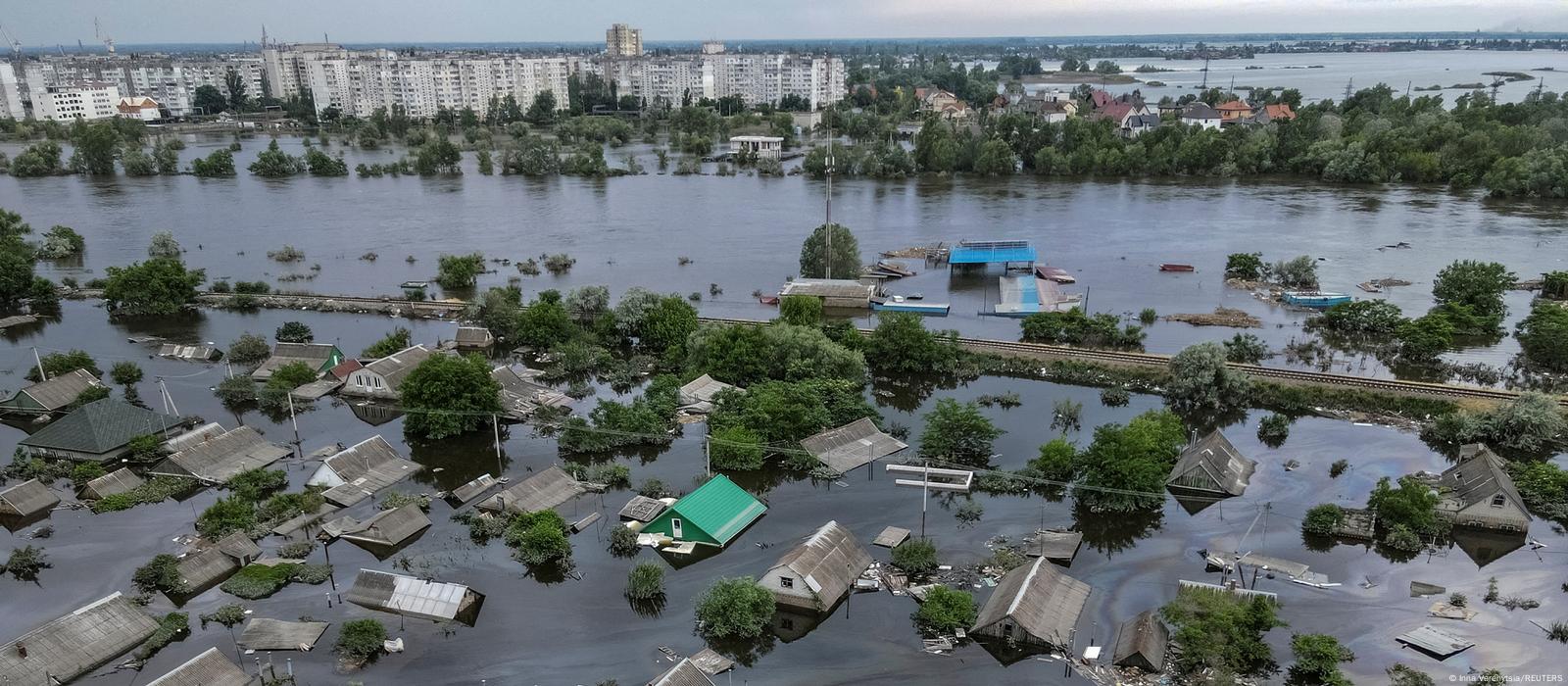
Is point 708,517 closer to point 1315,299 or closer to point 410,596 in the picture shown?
point 410,596

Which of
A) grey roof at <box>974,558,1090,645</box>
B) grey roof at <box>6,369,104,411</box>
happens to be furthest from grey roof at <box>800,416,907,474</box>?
grey roof at <box>6,369,104,411</box>

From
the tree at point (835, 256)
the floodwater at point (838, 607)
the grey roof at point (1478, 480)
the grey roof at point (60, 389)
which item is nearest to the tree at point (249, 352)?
the grey roof at point (60, 389)

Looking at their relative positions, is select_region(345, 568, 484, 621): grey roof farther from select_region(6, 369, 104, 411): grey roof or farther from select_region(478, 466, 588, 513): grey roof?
select_region(6, 369, 104, 411): grey roof

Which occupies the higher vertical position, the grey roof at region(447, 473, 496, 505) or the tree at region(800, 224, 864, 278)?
the tree at region(800, 224, 864, 278)

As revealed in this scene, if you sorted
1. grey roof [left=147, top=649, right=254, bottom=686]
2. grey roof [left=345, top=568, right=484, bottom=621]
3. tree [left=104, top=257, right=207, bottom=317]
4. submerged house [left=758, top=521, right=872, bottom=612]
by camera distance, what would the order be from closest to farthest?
1. grey roof [left=147, top=649, right=254, bottom=686]
2. grey roof [left=345, top=568, right=484, bottom=621]
3. submerged house [left=758, top=521, right=872, bottom=612]
4. tree [left=104, top=257, right=207, bottom=317]

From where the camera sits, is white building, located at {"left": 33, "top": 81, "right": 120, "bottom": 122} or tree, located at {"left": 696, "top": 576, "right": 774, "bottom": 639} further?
white building, located at {"left": 33, "top": 81, "right": 120, "bottom": 122}

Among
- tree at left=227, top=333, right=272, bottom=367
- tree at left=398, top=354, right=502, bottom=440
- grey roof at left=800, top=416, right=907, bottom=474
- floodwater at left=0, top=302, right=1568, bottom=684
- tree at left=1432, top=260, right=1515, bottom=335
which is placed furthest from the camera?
tree at left=1432, top=260, right=1515, bottom=335

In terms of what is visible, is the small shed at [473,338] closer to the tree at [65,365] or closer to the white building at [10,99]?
the tree at [65,365]

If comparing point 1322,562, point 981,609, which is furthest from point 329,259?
point 1322,562
